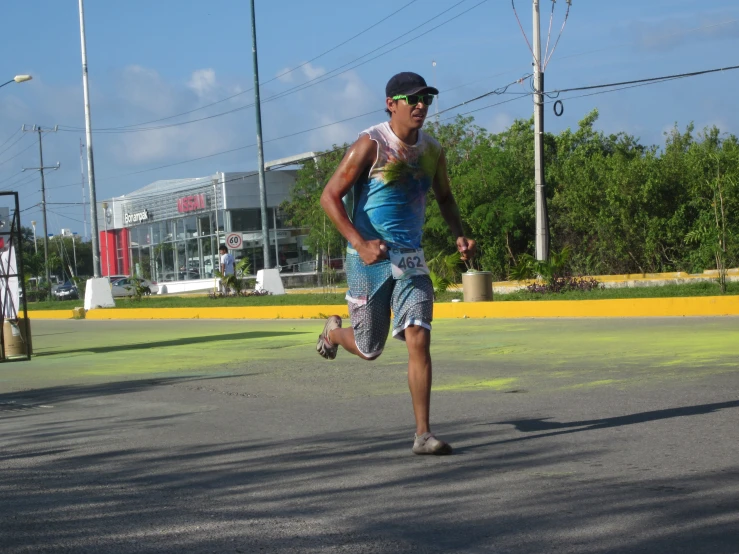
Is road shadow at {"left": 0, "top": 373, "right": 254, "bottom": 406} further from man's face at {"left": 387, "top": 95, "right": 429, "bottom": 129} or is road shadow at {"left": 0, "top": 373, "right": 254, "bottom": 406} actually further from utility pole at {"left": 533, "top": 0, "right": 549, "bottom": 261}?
utility pole at {"left": 533, "top": 0, "right": 549, "bottom": 261}

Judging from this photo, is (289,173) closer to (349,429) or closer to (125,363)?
(125,363)

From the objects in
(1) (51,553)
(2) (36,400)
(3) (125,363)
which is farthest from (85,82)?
(1) (51,553)

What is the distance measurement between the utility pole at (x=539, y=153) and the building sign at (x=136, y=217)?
1683 inches

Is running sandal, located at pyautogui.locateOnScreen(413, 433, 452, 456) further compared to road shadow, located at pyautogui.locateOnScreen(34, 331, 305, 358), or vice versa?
road shadow, located at pyautogui.locateOnScreen(34, 331, 305, 358)

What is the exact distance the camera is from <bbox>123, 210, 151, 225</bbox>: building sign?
2643 inches

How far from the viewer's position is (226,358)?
42.5 feet

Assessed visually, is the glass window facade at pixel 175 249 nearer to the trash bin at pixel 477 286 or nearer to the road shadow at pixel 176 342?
the trash bin at pixel 477 286

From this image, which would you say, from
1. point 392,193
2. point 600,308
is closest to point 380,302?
point 392,193

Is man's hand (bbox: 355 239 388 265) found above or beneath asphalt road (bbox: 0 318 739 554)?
above

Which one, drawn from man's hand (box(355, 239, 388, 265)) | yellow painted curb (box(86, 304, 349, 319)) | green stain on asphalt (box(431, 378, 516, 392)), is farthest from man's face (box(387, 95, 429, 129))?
yellow painted curb (box(86, 304, 349, 319))

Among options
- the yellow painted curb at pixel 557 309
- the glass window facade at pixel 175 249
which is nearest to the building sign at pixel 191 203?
the glass window facade at pixel 175 249

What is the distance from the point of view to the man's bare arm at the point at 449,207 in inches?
240

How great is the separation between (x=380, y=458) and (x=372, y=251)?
43.6 inches

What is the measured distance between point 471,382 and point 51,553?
5.50 meters
